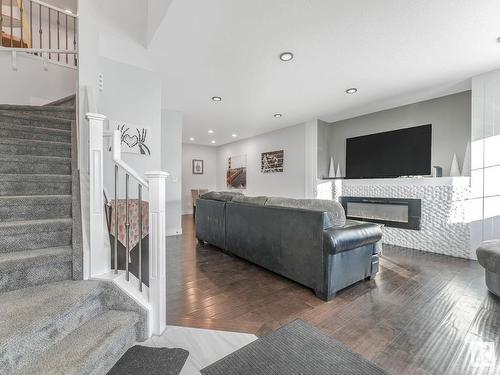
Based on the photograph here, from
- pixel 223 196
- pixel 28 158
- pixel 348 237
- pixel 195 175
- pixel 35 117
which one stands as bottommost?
pixel 348 237

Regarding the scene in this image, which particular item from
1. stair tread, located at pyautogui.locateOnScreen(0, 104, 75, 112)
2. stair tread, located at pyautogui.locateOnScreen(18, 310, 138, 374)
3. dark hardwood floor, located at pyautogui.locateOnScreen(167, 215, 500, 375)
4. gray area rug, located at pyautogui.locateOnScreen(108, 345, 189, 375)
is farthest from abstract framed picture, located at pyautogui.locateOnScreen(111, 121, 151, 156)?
gray area rug, located at pyautogui.locateOnScreen(108, 345, 189, 375)

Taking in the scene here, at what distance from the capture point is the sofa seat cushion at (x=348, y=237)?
6.18 ft

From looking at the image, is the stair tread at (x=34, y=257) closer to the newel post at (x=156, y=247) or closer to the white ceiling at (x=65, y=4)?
the newel post at (x=156, y=247)

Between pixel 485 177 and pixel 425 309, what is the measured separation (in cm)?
245

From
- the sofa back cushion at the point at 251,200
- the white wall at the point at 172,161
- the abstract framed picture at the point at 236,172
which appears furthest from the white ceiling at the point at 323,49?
the abstract framed picture at the point at 236,172

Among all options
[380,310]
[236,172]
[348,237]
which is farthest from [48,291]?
[236,172]

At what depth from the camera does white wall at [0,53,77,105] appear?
9.61 feet

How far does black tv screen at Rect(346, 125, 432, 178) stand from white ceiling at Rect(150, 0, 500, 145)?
1.99 ft

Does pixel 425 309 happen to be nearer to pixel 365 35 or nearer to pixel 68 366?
pixel 68 366

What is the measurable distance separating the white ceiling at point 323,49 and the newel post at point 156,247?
1599 mm

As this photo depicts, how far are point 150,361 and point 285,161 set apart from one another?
5.18 metres

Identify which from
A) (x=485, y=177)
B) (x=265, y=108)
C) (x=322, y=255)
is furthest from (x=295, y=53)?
(x=485, y=177)

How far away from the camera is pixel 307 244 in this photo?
2.05 metres

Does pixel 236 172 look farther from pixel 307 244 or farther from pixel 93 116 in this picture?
pixel 93 116
